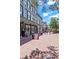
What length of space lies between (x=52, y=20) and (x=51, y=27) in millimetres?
81

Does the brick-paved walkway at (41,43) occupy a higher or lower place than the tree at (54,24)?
lower

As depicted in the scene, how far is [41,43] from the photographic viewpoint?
169 cm

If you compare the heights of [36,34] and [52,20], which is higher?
[52,20]

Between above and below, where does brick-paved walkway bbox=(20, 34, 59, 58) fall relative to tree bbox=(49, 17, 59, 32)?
below

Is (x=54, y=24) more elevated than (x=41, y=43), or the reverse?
(x=54, y=24)

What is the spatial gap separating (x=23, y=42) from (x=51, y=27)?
357 millimetres

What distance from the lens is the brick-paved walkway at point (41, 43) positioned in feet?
5.43

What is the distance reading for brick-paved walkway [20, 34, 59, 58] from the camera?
5.43ft
